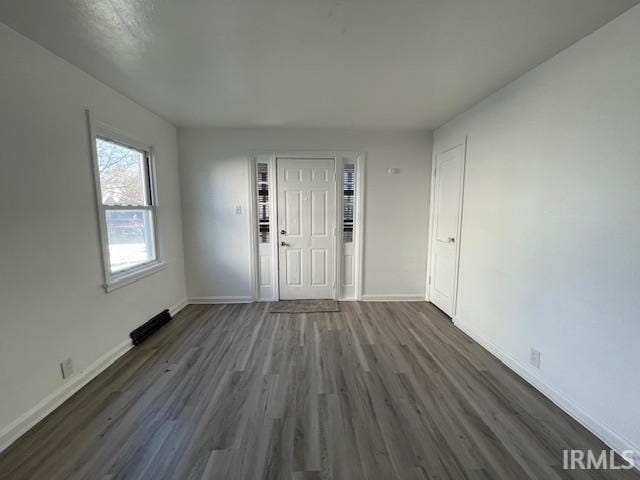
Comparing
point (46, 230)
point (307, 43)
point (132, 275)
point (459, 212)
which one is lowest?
point (132, 275)

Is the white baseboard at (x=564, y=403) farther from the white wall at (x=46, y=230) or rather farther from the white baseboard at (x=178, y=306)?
the white baseboard at (x=178, y=306)

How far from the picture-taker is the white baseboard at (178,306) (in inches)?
126

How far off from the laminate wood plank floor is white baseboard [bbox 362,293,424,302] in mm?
1118

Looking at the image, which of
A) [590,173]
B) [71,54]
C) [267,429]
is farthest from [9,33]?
[590,173]

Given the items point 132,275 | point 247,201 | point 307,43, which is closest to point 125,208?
point 132,275

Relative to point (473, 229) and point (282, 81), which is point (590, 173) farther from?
point (282, 81)

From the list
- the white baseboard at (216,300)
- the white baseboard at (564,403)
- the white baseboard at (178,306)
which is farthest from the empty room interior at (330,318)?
the white baseboard at (216,300)

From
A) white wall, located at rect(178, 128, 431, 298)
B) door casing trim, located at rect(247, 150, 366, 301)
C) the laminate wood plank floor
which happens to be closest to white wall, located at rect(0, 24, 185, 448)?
the laminate wood plank floor

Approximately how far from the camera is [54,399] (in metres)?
1.71

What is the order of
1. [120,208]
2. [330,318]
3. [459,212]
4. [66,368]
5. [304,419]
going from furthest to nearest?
[330,318] < [459,212] < [120,208] < [66,368] < [304,419]

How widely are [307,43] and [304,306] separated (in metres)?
2.90

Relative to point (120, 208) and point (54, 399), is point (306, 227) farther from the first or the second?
point (54, 399)

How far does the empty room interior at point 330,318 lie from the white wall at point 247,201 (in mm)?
436

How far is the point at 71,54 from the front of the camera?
1.74 m
